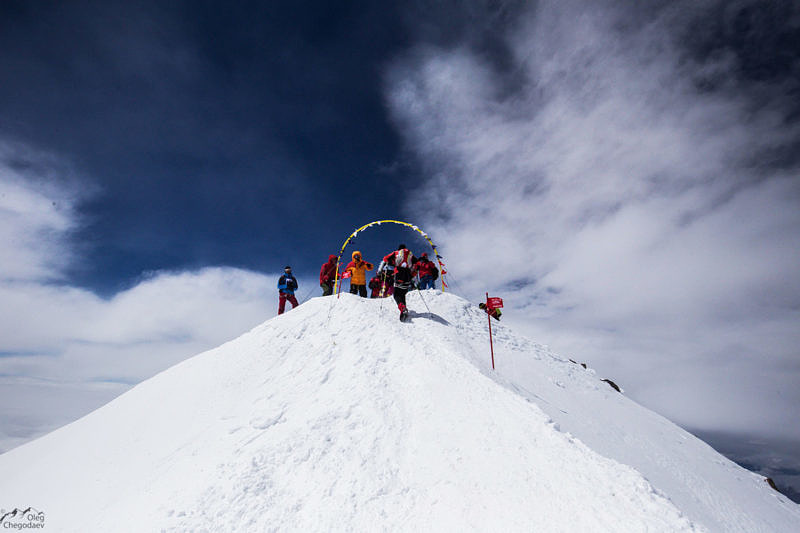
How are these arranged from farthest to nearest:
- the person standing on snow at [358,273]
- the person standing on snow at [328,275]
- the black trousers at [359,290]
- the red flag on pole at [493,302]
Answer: the person standing on snow at [328,275]
the black trousers at [359,290]
the person standing on snow at [358,273]
the red flag on pole at [493,302]

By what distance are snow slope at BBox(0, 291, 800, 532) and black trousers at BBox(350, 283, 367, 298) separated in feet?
9.96

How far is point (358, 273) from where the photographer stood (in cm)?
1700

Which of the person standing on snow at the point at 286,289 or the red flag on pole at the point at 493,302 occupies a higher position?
the person standing on snow at the point at 286,289

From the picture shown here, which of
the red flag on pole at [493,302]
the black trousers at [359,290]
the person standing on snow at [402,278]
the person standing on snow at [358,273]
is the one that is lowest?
the red flag on pole at [493,302]

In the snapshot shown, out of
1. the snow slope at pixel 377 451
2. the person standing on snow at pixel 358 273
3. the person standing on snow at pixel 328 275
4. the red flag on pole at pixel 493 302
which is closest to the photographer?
the snow slope at pixel 377 451

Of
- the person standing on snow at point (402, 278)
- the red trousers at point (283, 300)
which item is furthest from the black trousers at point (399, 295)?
the red trousers at point (283, 300)

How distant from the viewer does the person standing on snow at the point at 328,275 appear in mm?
18531

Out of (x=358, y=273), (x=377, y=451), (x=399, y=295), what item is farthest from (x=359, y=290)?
(x=377, y=451)

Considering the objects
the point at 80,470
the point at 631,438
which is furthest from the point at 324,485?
the point at 631,438

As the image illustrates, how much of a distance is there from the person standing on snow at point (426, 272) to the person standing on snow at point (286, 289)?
22.5 feet

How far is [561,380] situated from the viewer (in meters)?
12.7

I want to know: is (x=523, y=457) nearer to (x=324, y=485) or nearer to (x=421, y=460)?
(x=421, y=460)

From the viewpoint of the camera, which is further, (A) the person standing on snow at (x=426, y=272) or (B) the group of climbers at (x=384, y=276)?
(A) the person standing on snow at (x=426, y=272)

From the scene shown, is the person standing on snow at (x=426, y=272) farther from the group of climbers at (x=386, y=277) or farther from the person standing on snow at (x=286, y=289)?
the person standing on snow at (x=286, y=289)
